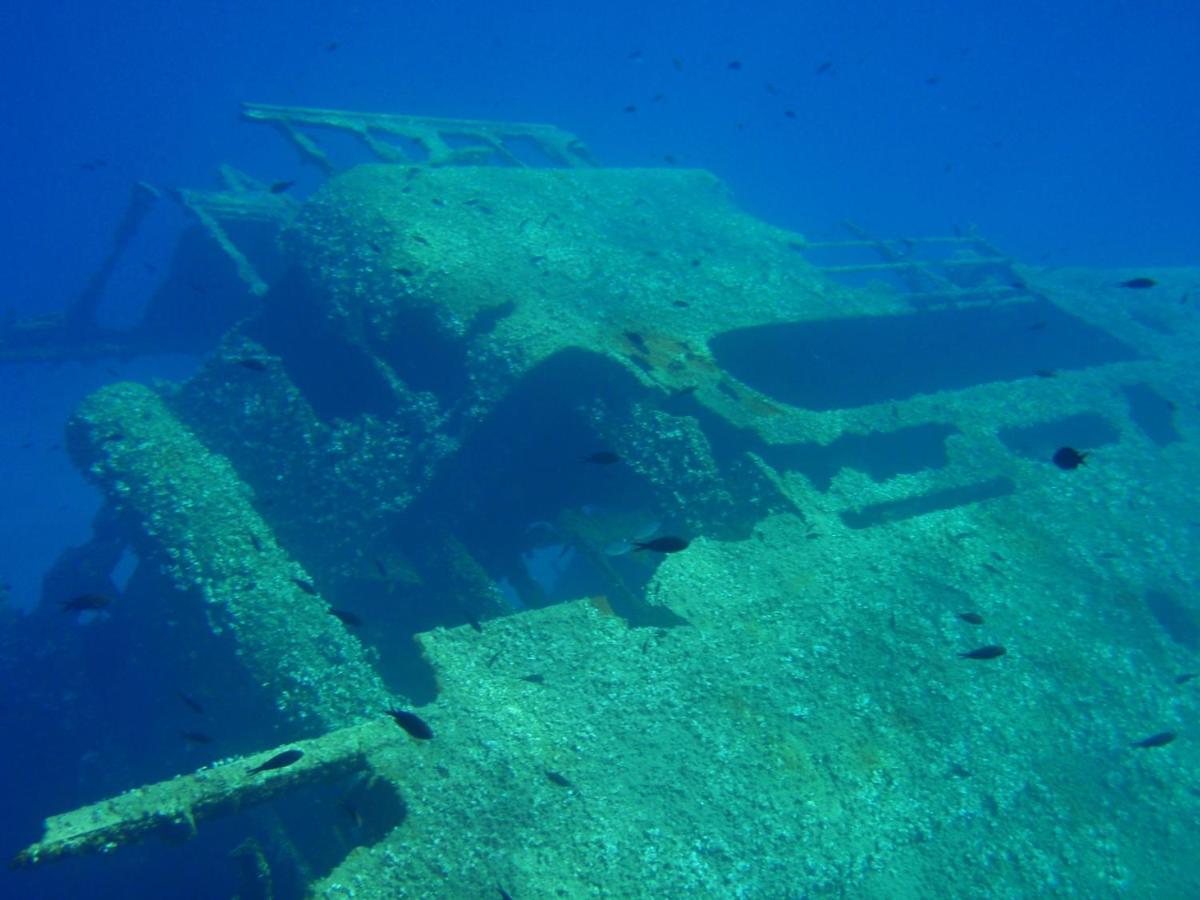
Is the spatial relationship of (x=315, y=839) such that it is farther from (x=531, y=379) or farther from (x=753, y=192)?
(x=753, y=192)

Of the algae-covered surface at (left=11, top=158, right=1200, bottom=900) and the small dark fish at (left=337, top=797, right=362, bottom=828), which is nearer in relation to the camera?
the small dark fish at (left=337, top=797, right=362, bottom=828)

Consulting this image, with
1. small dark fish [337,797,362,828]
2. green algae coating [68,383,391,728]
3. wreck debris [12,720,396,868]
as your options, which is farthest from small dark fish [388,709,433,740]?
green algae coating [68,383,391,728]

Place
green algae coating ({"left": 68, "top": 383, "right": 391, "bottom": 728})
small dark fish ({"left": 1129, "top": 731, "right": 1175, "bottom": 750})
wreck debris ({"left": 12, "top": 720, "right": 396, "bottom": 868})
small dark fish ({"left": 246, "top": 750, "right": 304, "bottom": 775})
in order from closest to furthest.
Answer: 1. wreck debris ({"left": 12, "top": 720, "right": 396, "bottom": 868})
2. small dark fish ({"left": 246, "top": 750, "right": 304, "bottom": 775})
3. small dark fish ({"left": 1129, "top": 731, "right": 1175, "bottom": 750})
4. green algae coating ({"left": 68, "top": 383, "right": 391, "bottom": 728})

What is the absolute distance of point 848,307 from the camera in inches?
385

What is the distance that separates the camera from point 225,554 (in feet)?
19.9

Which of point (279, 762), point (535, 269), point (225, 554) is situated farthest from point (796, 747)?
point (535, 269)

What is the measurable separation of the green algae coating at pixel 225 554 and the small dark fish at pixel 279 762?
1.18 m

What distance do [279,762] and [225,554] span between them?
274 cm

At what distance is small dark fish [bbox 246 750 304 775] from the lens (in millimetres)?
3949

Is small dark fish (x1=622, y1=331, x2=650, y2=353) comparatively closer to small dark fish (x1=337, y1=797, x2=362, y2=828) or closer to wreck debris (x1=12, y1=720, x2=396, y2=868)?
wreck debris (x1=12, y1=720, x2=396, y2=868)

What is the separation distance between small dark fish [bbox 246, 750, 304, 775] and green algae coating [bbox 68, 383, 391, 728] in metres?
1.18

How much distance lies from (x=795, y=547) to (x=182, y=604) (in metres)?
5.67

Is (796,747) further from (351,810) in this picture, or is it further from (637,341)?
(637,341)

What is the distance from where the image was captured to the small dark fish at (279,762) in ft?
13.0
